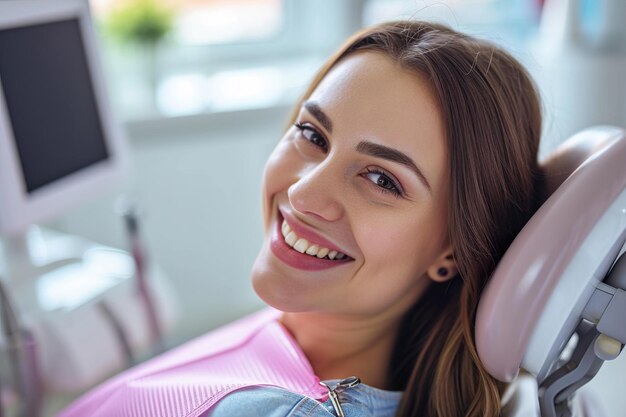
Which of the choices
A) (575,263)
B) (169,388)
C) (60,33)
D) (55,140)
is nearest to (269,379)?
(169,388)

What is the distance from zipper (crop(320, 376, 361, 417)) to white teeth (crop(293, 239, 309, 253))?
0.59 ft

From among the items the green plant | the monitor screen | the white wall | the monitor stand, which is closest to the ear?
the monitor stand

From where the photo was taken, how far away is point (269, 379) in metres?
0.89


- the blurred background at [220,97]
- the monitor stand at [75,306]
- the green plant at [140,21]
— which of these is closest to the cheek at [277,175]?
the monitor stand at [75,306]

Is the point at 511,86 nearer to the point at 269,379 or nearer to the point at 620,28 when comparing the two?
the point at 269,379

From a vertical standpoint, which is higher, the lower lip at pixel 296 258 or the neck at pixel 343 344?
the lower lip at pixel 296 258

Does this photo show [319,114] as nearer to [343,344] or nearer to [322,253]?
[322,253]

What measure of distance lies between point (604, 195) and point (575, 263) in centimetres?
8

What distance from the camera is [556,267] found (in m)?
0.75

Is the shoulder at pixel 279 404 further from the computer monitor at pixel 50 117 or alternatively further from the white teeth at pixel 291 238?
the computer monitor at pixel 50 117

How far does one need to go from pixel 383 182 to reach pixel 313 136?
0.14m

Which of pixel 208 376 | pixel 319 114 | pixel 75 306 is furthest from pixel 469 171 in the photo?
pixel 75 306

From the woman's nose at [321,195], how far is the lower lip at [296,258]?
63mm

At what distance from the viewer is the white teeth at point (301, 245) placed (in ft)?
2.97
